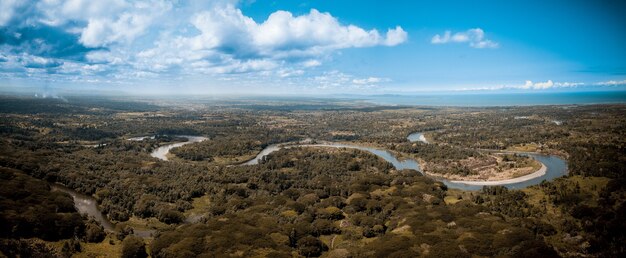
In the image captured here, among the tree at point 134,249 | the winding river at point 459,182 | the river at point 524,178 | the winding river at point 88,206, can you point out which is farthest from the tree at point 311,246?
the river at point 524,178

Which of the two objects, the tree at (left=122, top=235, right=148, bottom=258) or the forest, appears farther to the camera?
the tree at (left=122, top=235, right=148, bottom=258)

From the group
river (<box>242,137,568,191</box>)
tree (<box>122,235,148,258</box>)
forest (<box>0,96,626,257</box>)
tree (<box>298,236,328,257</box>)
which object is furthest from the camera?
river (<box>242,137,568,191</box>)

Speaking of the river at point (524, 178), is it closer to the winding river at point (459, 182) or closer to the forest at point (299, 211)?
the winding river at point (459, 182)

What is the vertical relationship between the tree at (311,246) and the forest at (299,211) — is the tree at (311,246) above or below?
below

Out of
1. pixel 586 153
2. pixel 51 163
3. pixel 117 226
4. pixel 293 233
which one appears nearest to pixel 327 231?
pixel 293 233

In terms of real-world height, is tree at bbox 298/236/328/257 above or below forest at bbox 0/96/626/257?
below

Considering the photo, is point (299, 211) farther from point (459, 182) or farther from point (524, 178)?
point (524, 178)

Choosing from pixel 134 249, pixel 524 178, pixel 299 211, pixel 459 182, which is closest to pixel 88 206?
pixel 134 249

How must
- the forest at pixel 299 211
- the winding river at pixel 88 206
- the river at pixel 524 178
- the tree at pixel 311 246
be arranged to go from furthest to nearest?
the river at pixel 524 178 → the winding river at pixel 88 206 → the tree at pixel 311 246 → the forest at pixel 299 211

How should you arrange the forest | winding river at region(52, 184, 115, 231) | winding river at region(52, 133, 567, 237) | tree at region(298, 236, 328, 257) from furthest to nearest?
1. winding river at region(52, 133, 567, 237)
2. winding river at region(52, 184, 115, 231)
3. tree at region(298, 236, 328, 257)
4. the forest

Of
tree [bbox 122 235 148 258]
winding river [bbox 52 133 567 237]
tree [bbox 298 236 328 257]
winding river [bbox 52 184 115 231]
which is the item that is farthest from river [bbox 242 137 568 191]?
tree [bbox 122 235 148 258]

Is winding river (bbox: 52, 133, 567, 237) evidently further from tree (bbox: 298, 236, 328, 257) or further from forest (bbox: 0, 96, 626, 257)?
tree (bbox: 298, 236, 328, 257)
